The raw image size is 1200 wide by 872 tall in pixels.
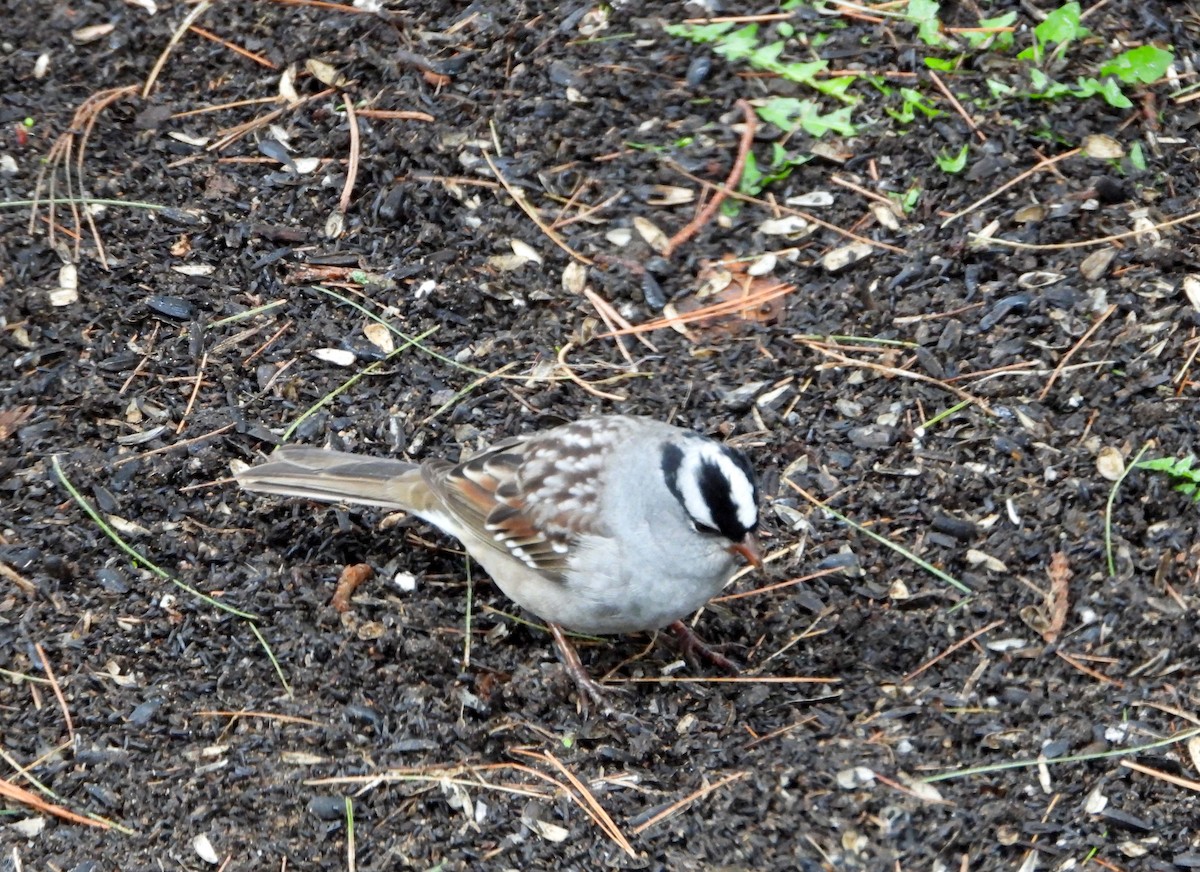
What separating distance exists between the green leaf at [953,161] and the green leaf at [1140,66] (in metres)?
0.63

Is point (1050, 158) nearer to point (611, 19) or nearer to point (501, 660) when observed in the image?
point (611, 19)

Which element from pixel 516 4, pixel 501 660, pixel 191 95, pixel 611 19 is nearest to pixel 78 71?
pixel 191 95

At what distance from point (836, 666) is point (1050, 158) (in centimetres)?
223

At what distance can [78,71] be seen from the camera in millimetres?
5828

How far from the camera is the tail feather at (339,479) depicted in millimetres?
4484

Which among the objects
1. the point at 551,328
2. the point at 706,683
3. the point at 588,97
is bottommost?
Result: the point at 706,683

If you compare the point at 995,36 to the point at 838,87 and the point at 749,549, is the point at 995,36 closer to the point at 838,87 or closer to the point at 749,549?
the point at 838,87

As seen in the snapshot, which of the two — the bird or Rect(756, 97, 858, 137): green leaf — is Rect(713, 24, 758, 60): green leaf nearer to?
Rect(756, 97, 858, 137): green leaf

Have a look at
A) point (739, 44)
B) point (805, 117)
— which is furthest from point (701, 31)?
point (805, 117)

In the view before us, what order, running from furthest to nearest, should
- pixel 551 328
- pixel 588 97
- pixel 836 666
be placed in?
pixel 588 97 → pixel 551 328 → pixel 836 666

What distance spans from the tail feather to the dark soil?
0.20 meters

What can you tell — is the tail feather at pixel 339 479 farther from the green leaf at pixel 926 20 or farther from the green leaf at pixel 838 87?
the green leaf at pixel 926 20

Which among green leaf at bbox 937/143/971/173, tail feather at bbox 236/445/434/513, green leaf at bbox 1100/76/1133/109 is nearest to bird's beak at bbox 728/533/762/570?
tail feather at bbox 236/445/434/513

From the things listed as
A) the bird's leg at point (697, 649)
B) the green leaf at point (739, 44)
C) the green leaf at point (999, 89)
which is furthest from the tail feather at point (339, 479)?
the green leaf at point (999, 89)
